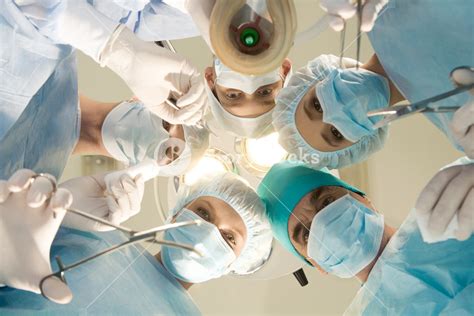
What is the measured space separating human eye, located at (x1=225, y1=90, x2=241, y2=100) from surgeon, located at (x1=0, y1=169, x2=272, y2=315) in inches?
9.2

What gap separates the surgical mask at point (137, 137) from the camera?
1.38 metres

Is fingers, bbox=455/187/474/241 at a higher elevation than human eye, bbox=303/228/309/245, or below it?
higher

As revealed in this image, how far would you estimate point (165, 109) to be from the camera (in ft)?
4.37

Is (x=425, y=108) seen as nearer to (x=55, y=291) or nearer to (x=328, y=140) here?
(x=328, y=140)

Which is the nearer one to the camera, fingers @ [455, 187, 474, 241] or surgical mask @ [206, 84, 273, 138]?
fingers @ [455, 187, 474, 241]

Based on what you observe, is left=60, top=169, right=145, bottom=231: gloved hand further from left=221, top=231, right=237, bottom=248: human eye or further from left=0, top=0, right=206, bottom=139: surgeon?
left=221, top=231, right=237, bottom=248: human eye

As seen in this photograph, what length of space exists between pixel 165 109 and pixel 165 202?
0.25m

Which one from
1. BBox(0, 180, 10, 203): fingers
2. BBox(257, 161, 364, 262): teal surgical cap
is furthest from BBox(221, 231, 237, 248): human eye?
BBox(0, 180, 10, 203): fingers

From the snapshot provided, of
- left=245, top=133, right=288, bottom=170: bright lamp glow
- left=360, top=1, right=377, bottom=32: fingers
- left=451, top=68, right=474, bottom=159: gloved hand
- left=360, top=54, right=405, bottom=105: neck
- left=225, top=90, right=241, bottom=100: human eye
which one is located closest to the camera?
left=451, top=68, right=474, bottom=159: gloved hand

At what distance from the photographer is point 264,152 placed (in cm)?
165

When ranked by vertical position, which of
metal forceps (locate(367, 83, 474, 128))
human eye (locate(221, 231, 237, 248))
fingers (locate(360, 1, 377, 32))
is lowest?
human eye (locate(221, 231, 237, 248))

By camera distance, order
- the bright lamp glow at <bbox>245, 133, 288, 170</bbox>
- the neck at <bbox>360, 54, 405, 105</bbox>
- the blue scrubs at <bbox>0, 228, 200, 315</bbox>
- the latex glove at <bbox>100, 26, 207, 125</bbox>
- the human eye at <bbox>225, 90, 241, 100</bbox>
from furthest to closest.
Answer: the bright lamp glow at <bbox>245, 133, 288, 170</bbox> < the human eye at <bbox>225, 90, 241, 100</bbox> < the neck at <bbox>360, 54, 405, 105</bbox> < the latex glove at <bbox>100, 26, 207, 125</bbox> < the blue scrubs at <bbox>0, 228, 200, 315</bbox>

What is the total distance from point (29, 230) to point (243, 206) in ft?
2.20

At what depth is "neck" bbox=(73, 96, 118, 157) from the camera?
1472mm
